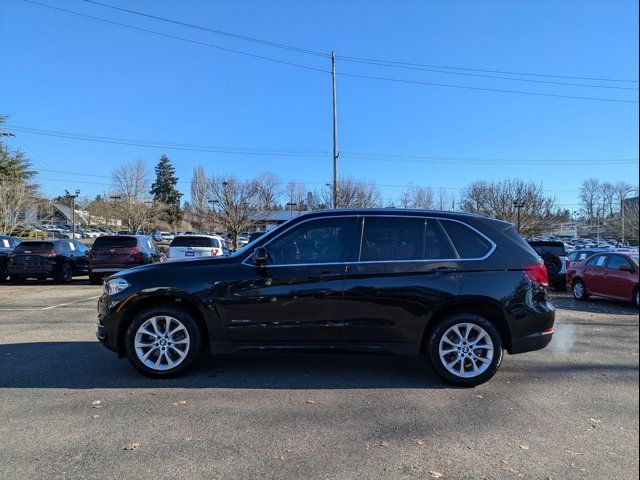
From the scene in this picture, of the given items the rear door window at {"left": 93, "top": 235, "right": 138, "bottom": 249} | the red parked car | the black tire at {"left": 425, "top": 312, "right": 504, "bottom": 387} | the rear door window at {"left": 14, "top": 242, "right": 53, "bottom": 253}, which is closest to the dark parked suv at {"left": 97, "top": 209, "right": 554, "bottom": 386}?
the black tire at {"left": 425, "top": 312, "right": 504, "bottom": 387}

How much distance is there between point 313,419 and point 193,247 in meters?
12.5

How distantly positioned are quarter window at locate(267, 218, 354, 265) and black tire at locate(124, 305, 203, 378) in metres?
1.12

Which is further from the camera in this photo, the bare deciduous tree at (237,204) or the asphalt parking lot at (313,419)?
the bare deciduous tree at (237,204)

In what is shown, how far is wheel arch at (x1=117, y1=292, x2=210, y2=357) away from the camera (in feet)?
16.5

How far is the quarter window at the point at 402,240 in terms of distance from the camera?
502 centimetres

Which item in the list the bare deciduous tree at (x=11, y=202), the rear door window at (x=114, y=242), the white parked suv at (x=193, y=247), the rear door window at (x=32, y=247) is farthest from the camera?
the bare deciduous tree at (x=11, y=202)

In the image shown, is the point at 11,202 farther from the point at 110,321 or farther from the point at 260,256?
the point at 260,256

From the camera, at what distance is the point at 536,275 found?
16.5ft

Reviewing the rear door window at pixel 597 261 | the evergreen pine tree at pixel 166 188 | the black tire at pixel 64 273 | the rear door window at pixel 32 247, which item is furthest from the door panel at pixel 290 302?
the evergreen pine tree at pixel 166 188

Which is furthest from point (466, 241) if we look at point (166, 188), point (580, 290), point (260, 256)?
point (166, 188)

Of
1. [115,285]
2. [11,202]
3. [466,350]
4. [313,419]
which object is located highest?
[11,202]

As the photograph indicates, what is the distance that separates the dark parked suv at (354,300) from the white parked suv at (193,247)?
1050cm

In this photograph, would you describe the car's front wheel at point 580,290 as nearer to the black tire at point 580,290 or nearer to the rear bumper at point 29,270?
the black tire at point 580,290

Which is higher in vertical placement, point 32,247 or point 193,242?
point 193,242
